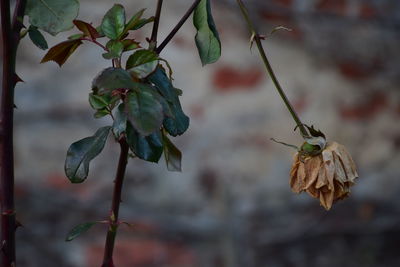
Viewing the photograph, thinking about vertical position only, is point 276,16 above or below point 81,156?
above

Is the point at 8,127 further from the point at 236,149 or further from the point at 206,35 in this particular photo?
the point at 236,149

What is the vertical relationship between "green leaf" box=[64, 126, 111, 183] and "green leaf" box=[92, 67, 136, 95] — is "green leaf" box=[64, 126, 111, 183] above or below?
below

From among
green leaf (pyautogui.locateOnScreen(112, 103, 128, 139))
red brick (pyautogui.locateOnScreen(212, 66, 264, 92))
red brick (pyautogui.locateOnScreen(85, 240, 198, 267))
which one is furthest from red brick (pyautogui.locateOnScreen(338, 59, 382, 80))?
green leaf (pyautogui.locateOnScreen(112, 103, 128, 139))

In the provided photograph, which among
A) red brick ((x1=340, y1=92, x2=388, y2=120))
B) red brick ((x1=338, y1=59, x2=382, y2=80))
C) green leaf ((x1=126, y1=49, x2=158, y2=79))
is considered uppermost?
red brick ((x1=338, y1=59, x2=382, y2=80))

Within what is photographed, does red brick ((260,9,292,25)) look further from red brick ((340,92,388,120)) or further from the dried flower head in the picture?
the dried flower head

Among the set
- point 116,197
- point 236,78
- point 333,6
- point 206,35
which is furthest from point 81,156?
point 333,6

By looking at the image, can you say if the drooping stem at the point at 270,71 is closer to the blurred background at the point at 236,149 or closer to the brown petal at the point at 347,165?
the brown petal at the point at 347,165

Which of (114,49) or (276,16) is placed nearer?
(114,49)
